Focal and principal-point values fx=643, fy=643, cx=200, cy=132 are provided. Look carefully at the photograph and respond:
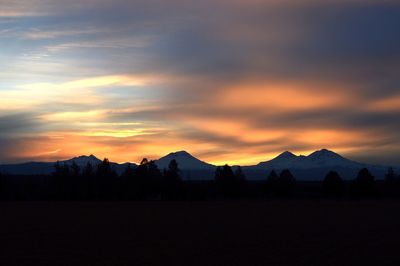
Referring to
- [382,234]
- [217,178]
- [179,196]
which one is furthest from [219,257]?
[217,178]

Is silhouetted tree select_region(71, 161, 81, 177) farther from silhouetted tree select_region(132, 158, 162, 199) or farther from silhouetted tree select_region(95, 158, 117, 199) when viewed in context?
silhouetted tree select_region(132, 158, 162, 199)

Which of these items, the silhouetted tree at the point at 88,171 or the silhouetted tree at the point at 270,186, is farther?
the silhouetted tree at the point at 88,171

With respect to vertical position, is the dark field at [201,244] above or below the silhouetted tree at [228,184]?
below

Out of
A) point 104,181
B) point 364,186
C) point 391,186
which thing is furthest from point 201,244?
point 391,186

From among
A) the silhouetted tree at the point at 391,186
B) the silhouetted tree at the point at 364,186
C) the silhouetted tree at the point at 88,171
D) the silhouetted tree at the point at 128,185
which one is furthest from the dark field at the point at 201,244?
the silhouetted tree at the point at 88,171

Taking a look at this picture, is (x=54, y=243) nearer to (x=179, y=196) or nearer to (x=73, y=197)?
(x=179, y=196)

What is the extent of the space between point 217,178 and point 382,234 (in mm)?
115922

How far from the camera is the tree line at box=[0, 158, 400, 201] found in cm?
14400

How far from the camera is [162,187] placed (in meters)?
151

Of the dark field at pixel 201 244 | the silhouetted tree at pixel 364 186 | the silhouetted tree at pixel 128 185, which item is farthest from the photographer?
the silhouetted tree at pixel 128 185

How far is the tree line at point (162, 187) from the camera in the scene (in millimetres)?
144000

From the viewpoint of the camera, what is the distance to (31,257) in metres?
30.4

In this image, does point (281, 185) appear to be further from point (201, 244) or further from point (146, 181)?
point (201, 244)

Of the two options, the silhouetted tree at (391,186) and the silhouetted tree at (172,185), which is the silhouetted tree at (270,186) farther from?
the silhouetted tree at (391,186)
